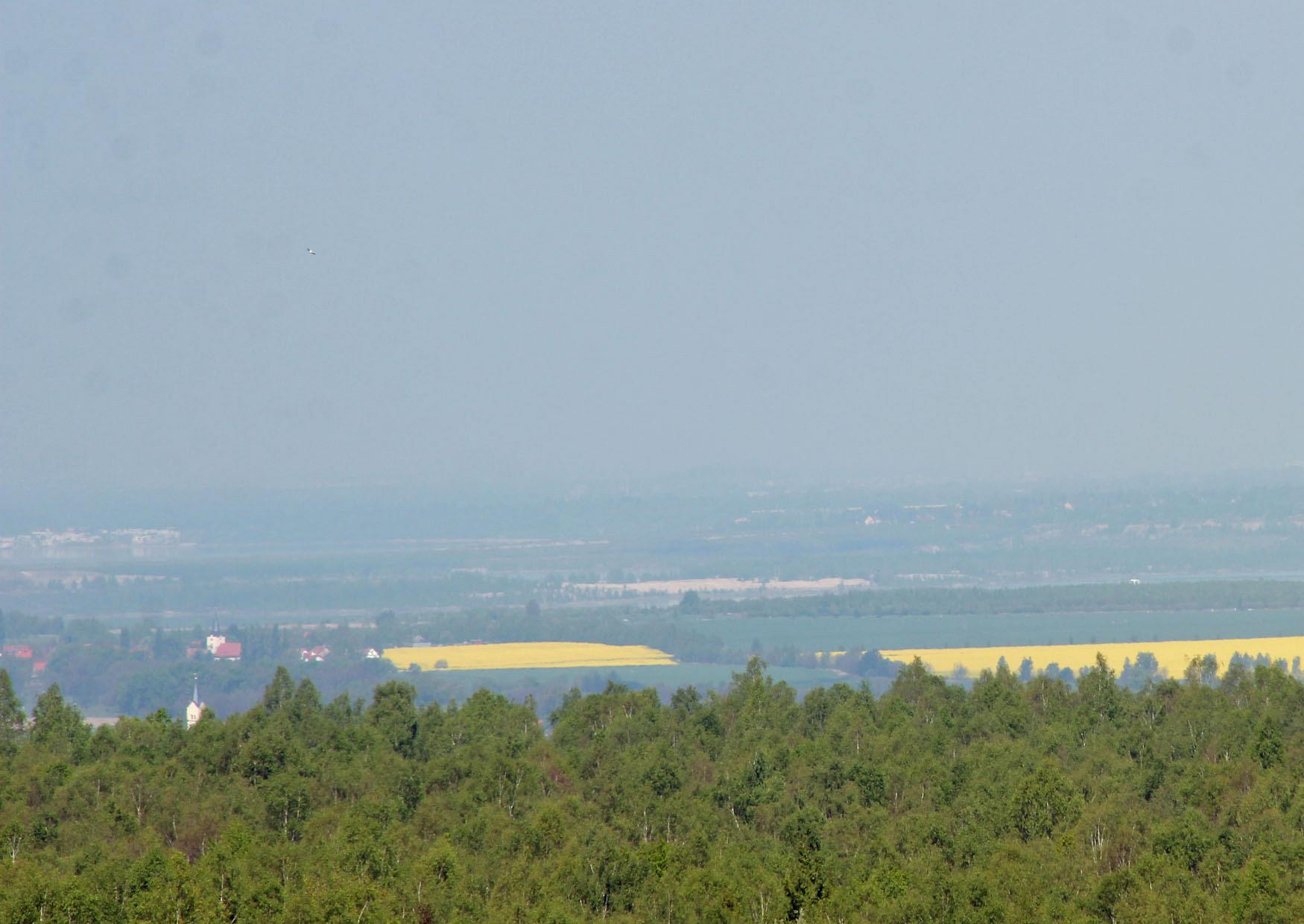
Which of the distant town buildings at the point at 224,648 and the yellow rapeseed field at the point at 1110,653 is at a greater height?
the yellow rapeseed field at the point at 1110,653

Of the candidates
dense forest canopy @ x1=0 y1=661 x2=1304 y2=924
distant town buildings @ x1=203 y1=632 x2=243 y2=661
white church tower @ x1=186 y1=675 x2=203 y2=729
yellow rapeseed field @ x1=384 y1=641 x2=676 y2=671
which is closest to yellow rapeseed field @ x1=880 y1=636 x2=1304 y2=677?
yellow rapeseed field @ x1=384 y1=641 x2=676 y2=671

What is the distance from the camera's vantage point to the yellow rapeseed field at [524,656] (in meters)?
164

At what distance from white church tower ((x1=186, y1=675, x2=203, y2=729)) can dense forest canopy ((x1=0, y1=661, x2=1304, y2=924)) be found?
30.3 ft

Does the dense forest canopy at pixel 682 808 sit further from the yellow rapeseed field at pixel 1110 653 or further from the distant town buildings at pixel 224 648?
the distant town buildings at pixel 224 648

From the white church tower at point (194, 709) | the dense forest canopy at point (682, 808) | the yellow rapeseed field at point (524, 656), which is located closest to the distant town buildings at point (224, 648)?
the yellow rapeseed field at point (524, 656)

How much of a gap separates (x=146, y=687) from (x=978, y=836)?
390 ft

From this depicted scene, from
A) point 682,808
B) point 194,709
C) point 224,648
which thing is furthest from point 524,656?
point 682,808

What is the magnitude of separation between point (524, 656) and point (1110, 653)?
48908 mm

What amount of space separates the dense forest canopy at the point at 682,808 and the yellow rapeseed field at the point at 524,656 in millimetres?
81087

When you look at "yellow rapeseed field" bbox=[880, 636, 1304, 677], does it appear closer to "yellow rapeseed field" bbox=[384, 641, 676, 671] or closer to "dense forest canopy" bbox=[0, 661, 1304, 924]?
"yellow rapeseed field" bbox=[384, 641, 676, 671]

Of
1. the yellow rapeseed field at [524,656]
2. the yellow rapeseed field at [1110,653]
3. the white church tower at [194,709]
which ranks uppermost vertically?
the yellow rapeseed field at [1110,653]

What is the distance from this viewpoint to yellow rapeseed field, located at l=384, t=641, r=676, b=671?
164 meters

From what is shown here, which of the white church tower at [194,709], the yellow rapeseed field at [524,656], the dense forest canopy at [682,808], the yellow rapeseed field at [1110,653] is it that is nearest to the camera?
the dense forest canopy at [682,808]

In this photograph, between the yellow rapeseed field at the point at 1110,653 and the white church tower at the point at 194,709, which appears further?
A: the yellow rapeseed field at the point at 1110,653
